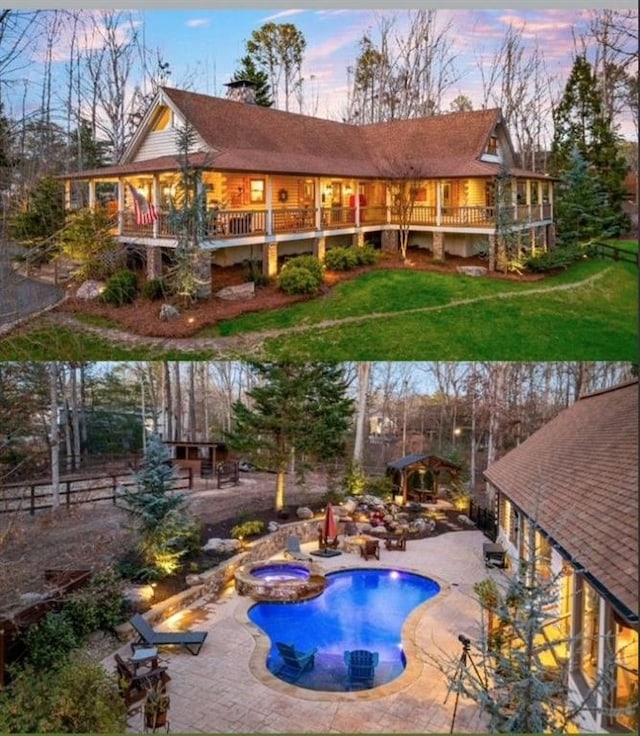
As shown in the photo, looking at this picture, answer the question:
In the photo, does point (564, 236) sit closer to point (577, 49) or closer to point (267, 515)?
point (577, 49)

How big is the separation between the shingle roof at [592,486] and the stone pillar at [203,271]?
3.60 metres

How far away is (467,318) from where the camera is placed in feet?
25.0

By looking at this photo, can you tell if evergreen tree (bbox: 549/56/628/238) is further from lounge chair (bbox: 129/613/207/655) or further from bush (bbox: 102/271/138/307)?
lounge chair (bbox: 129/613/207/655)

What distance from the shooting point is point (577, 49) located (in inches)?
284

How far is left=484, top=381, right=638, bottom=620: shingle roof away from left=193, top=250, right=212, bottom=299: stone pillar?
360 cm

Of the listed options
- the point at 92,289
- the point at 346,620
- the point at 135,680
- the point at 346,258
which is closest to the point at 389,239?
the point at 346,258

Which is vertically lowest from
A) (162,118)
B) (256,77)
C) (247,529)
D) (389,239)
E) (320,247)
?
(247,529)

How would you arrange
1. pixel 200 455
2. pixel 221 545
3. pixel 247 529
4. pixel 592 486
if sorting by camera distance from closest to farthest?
pixel 592 486 < pixel 221 545 < pixel 247 529 < pixel 200 455

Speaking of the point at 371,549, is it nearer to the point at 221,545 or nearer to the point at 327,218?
the point at 221,545

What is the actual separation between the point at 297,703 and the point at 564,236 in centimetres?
575

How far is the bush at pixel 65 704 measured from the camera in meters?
5.63

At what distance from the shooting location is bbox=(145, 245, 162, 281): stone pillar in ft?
21.5

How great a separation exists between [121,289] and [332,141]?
128 inches

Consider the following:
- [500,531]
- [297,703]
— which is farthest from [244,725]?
[500,531]
